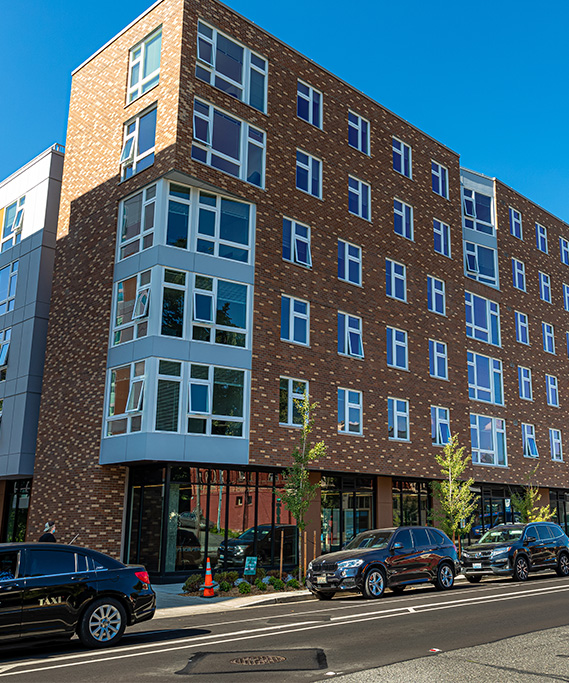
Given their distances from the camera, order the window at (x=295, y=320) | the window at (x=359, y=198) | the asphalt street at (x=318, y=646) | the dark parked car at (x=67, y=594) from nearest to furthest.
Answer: the asphalt street at (x=318, y=646) → the dark parked car at (x=67, y=594) → the window at (x=295, y=320) → the window at (x=359, y=198)

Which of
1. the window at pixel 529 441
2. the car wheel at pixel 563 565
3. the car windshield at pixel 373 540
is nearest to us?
the car windshield at pixel 373 540

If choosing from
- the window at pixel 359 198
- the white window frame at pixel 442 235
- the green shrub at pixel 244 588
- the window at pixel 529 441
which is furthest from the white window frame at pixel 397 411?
the green shrub at pixel 244 588

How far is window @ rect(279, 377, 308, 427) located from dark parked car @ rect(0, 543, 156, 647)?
11.9m

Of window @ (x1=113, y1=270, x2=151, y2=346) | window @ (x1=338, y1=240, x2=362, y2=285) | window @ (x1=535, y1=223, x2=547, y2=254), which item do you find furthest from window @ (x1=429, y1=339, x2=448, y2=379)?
window @ (x1=113, y1=270, x2=151, y2=346)

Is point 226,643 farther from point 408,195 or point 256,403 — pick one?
point 408,195

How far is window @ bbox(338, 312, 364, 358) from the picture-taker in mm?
25094

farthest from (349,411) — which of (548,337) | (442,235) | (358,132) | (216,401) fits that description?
(548,337)

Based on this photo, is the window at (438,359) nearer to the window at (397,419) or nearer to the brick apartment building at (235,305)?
the brick apartment building at (235,305)

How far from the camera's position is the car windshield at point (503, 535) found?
20372 millimetres

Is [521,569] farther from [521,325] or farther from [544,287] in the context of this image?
[544,287]

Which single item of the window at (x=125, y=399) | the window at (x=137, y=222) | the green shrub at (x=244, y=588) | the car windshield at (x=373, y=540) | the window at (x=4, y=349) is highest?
the window at (x=137, y=222)

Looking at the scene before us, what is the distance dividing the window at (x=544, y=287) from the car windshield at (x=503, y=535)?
18.8 metres

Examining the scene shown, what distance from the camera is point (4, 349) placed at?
26578 mm

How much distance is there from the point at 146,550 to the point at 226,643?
10798 millimetres
